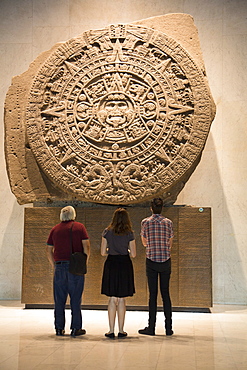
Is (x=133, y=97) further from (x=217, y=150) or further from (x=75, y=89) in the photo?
(x=217, y=150)

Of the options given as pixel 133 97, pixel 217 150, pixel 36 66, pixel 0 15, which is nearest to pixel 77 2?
pixel 0 15

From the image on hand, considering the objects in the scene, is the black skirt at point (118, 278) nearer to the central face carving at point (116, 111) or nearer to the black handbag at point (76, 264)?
the black handbag at point (76, 264)

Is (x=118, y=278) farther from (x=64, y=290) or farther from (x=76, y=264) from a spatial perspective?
(x=64, y=290)

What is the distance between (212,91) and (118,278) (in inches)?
176

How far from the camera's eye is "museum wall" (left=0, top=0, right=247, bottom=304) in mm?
9164

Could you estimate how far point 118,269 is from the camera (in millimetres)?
5934

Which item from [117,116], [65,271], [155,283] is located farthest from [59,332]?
[117,116]

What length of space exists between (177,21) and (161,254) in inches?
144

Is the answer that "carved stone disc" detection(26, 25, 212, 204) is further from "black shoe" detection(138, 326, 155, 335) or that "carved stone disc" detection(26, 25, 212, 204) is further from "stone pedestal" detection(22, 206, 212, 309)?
"black shoe" detection(138, 326, 155, 335)

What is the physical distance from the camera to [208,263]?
7.65m

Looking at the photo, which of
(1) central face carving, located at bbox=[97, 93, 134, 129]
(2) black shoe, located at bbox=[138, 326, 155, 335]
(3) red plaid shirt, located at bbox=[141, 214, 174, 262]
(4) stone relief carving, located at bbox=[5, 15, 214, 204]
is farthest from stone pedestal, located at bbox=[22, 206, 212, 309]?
(2) black shoe, located at bbox=[138, 326, 155, 335]

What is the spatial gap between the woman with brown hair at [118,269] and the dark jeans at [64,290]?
0.30 metres

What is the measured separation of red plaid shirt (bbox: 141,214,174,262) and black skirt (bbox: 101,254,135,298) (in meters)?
0.33

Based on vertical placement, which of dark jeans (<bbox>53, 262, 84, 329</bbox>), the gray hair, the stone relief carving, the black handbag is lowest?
dark jeans (<bbox>53, 262, 84, 329</bbox>)
